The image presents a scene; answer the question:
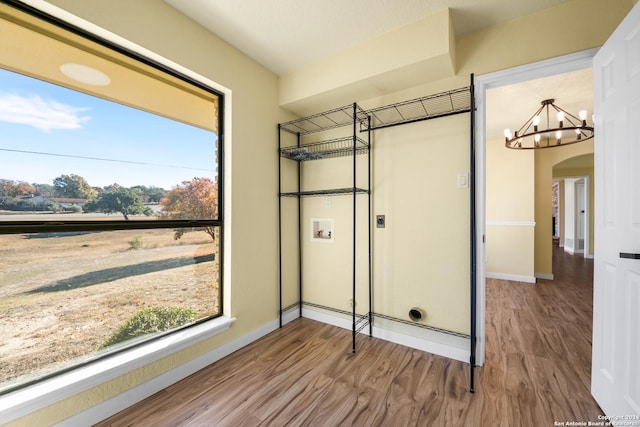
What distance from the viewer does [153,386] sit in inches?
64.8

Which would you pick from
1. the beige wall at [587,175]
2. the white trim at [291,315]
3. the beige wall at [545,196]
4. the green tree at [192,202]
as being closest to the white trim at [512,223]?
the beige wall at [545,196]

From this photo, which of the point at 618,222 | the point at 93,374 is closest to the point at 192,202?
the point at 93,374

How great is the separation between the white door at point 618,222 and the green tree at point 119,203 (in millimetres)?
2626

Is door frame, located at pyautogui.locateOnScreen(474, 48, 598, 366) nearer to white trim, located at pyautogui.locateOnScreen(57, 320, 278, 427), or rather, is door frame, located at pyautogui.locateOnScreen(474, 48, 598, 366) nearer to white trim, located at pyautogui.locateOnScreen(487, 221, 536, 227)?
white trim, located at pyautogui.locateOnScreen(57, 320, 278, 427)

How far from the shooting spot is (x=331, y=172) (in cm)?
265

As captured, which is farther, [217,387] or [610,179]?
[217,387]

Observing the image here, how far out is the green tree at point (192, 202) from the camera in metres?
1.82

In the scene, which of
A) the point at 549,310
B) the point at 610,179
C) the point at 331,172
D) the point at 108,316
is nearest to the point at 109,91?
the point at 108,316

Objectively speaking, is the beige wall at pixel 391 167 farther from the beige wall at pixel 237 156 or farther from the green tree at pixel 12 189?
the green tree at pixel 12 189

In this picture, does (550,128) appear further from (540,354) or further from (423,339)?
(423,339)

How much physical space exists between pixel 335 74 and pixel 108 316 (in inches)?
93.1

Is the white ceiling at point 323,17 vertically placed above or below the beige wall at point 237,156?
above

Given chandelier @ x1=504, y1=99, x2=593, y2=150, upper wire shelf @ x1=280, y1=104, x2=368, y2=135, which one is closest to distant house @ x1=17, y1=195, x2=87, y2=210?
upper wire shelf @ x1=280, y1=104, x2=368, y2=135

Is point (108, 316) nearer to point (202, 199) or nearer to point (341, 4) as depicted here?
point (202, 199)
